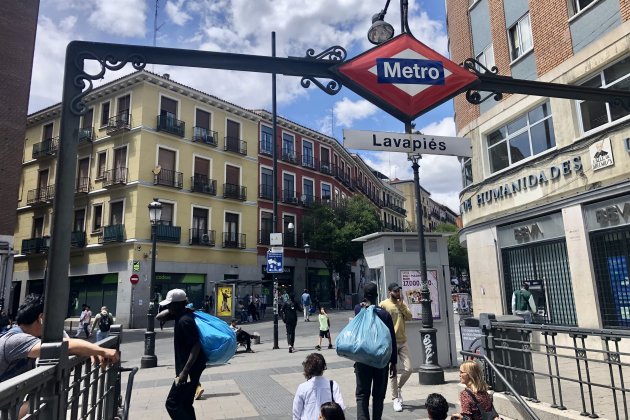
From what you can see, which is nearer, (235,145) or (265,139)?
(235,145)

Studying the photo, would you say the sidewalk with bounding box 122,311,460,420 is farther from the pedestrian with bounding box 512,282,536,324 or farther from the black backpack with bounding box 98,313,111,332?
the pedestrian with bounding box 512,282,536,324

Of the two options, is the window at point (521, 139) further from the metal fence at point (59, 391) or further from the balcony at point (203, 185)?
the balcony at point (203, 185)

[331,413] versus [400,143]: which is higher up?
[400,143]

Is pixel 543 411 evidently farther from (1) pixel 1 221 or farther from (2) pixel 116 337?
(1) pixel 1 221

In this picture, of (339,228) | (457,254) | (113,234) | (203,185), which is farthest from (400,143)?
(457,254)

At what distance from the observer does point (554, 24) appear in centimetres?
1290

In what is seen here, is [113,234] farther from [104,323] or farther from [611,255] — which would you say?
[611,255]

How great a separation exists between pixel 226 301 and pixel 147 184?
10.7m

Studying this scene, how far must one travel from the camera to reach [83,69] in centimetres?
395

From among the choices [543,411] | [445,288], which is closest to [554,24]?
[445,288]

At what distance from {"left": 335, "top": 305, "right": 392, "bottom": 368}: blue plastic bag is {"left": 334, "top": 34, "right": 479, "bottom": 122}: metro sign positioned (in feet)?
7.64

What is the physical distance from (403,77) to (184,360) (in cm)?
371

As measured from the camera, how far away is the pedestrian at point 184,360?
4.45m

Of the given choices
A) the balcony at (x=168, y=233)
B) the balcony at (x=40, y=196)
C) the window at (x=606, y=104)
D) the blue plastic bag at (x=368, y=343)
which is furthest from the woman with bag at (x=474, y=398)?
the balcony at (x=40, y=196)
